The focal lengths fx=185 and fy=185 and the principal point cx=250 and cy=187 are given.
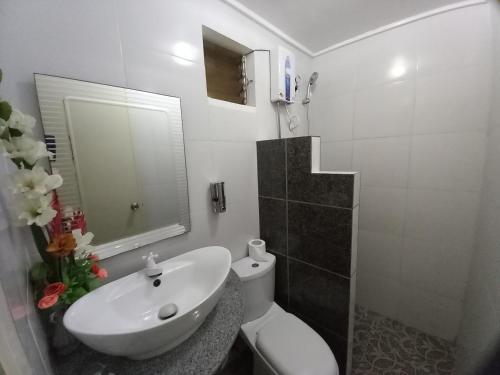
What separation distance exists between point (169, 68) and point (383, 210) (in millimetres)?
1772

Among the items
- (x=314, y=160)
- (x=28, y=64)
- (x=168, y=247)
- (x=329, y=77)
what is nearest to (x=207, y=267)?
(x=168, y=247)

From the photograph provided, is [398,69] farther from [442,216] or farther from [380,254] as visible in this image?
[380,254]

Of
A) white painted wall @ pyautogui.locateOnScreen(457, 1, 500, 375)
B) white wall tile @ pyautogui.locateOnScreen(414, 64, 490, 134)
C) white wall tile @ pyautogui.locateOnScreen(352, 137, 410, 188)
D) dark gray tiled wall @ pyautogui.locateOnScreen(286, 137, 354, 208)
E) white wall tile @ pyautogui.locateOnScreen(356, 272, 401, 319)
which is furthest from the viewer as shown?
white wall tile @ pyautogui.locateOnScreen(356, 272, 401, 319)

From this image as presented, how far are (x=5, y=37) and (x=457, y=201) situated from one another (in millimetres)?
2320

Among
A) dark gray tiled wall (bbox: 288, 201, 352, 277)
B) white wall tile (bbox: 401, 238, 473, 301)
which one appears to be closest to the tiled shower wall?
dark gray tiled wall (bbox: 288, 201, 352, 277)

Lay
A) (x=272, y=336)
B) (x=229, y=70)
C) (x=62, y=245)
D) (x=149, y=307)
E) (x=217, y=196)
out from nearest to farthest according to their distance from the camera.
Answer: (x=62, y=245)
(x=149, y=307)
(x=272, y=336)
(x=217, y=196)
(x=229, y=70)

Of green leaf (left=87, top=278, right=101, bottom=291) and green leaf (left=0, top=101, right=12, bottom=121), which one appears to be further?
green leaf (left=87, top=278, right=101, bottom=291)

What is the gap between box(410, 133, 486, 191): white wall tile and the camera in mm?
1156

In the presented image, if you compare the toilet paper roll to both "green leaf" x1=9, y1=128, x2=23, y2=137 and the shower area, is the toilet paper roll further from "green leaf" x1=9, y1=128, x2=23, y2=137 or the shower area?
"green leaf" x1=9, y1=128, x2=23, y2=137

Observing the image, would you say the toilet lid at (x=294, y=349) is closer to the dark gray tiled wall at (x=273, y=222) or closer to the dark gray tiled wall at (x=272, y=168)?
the dark gray tiled wall at (x=273, y=222)

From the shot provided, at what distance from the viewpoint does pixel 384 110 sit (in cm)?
142

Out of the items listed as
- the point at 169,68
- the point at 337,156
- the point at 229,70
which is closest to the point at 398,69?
Answer: the point at 337,156

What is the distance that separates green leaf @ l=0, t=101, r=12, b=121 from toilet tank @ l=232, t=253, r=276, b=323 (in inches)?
43.8

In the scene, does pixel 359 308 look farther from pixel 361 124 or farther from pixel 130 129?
pixel 130 129
